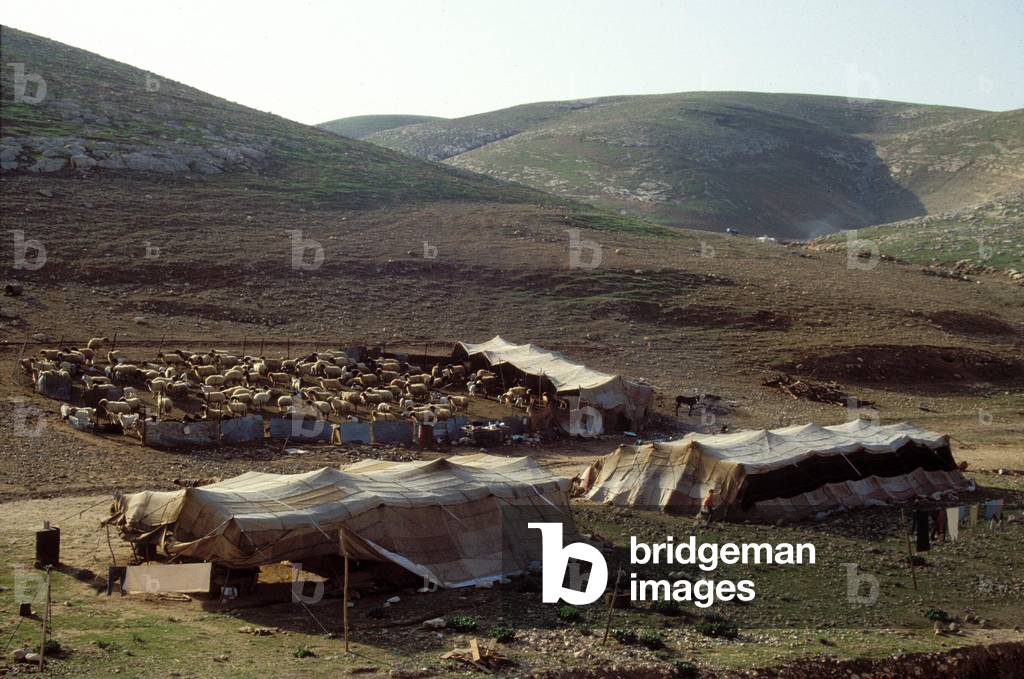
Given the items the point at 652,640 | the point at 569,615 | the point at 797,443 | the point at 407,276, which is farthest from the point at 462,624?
the point at 407,276

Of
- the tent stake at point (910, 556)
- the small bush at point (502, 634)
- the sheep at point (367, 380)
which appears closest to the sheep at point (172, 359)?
the sheep at point (367, 380)

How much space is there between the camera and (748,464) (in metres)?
24.1

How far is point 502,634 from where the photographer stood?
16.1 meters

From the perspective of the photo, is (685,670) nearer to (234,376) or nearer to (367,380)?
(234,376)

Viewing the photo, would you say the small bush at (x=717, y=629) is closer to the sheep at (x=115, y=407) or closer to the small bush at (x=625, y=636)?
the small bush at (x=625, y=636)

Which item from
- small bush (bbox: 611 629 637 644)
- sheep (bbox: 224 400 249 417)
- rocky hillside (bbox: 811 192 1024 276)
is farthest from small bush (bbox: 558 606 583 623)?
rocky hillside (bbox: 811 192 1024 276)

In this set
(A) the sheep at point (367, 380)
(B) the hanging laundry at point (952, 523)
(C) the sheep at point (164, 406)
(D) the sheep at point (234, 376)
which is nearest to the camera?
(B) the hanging laundry at point (952, 523)

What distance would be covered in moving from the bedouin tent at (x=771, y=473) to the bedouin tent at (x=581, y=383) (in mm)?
8260

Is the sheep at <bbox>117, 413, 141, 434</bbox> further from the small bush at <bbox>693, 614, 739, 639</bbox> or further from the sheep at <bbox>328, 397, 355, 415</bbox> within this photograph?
the small bush at <bbox>693, 614, 739, 639</bbox>

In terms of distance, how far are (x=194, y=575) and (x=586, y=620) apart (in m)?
6.18

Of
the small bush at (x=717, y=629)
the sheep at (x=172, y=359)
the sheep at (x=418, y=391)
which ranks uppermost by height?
the sheep at (x=172, y=359)

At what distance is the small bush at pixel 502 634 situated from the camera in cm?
1608

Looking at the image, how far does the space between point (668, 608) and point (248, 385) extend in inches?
779

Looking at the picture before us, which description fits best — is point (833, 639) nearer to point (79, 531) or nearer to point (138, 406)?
point (79, 531)
